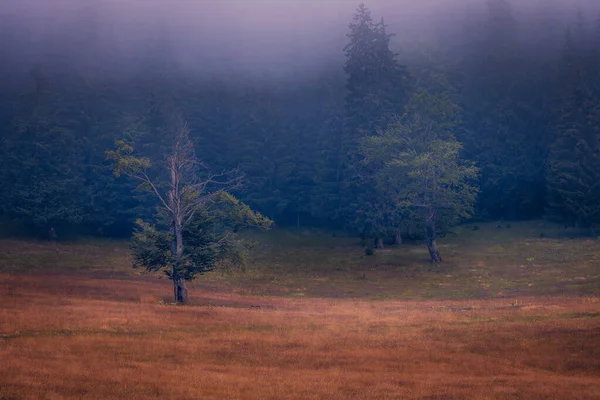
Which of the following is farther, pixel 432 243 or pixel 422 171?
pixel 422 171

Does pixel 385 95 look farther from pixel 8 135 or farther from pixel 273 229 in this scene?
pixel 8 135

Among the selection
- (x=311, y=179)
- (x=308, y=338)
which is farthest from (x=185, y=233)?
(x=311, y=179)

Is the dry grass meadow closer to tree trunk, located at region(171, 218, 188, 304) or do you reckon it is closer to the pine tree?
tree trunk, located at region(171, 218, 188, 304)

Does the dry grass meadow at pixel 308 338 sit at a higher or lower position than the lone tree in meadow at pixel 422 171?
lower

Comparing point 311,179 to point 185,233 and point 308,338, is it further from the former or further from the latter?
point 308,338

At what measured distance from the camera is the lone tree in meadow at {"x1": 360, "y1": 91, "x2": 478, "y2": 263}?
194 feet

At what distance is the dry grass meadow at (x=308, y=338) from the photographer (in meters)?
15.9

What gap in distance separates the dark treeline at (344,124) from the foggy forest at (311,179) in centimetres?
32

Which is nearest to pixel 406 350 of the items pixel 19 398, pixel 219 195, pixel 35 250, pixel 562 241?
pixel 19 398

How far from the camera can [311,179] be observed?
88688 mm

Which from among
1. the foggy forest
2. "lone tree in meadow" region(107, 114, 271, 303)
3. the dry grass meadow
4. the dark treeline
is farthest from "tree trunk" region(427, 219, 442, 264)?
"lone tree in meadow" region(107, 114, 271, 303)

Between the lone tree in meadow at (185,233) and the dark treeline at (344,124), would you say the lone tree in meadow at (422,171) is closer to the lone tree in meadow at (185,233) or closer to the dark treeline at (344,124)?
the dark treeline at (344,124)

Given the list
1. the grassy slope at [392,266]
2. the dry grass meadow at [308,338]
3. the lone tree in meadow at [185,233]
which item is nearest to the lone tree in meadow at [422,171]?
the grassy slope at [392,266]

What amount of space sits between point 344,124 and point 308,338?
180 ft
